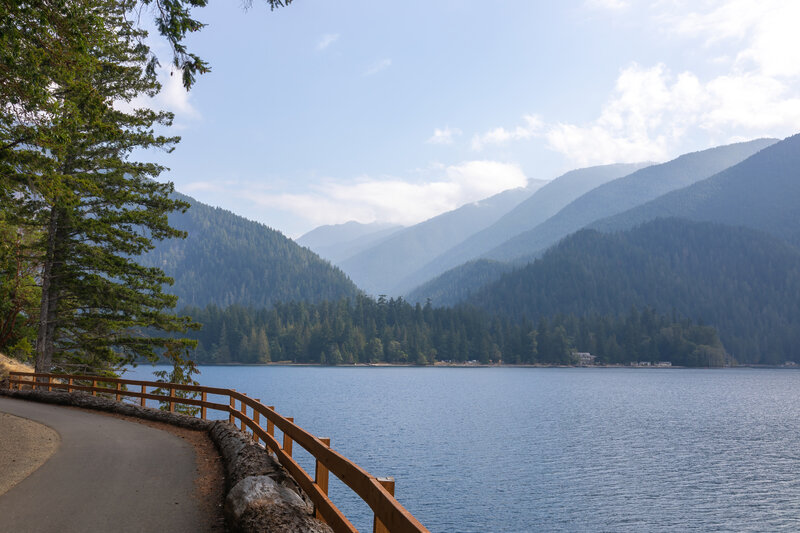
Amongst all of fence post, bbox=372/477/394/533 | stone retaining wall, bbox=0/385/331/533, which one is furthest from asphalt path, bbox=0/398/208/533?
fence post, bbox=372/477/394/533

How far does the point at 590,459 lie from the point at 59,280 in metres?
31.8

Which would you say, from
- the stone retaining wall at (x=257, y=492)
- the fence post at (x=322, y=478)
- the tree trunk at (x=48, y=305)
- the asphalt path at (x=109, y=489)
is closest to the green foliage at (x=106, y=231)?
the tree trunk at (x=48, y=305)

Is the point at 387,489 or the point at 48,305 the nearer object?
the point at 387,489

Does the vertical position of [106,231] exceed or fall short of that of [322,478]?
it exceeds it

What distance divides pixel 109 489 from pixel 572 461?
33.0 meters

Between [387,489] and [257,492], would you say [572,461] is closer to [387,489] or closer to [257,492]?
[257,492]

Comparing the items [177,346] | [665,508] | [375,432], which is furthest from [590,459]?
[177,346]

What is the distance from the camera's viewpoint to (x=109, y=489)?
405 inches

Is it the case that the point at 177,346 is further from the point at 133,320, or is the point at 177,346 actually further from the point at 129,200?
the point at 129,200

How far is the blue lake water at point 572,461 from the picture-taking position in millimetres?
26234

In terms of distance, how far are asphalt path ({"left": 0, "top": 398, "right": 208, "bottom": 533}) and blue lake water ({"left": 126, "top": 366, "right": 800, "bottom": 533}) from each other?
12880 millimetres

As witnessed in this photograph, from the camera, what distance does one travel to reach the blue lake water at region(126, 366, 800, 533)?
86.1 ft

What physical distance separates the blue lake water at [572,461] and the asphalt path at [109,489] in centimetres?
1288

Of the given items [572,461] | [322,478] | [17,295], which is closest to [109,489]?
[322,478]
